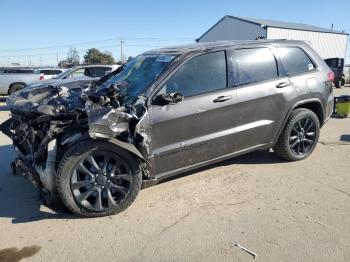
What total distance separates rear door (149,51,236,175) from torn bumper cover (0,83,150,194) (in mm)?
218

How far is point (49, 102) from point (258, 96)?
261 cm

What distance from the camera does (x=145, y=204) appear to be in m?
4.29

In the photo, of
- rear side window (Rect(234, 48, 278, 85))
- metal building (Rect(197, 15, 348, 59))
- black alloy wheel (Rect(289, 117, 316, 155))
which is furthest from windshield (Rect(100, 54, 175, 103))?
metal building (Rect(197, 15, 348, 59))

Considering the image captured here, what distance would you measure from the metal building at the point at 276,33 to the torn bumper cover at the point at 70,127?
31.8m

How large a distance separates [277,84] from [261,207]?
1819 mm

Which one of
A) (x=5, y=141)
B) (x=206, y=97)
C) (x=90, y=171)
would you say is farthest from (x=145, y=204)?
(x=5, y=141)

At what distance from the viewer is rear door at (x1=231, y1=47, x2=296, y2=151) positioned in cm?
480

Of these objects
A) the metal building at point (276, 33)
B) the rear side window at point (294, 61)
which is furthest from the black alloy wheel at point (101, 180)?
the metal building at point (276, 33)

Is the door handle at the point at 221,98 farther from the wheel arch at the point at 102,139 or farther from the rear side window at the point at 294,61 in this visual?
the wheel arch at the point at 102,139

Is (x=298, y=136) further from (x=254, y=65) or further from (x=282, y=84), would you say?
(x=254, y=65)

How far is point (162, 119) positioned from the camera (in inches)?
163

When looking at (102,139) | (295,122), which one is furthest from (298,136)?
(102,139)

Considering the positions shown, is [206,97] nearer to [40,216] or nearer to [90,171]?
[90,171]

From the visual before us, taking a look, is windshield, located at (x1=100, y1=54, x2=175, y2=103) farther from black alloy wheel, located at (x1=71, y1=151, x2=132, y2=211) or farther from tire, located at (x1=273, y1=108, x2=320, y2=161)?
tire, located at (x1=273, y1=108, x2=320, y2=161)
